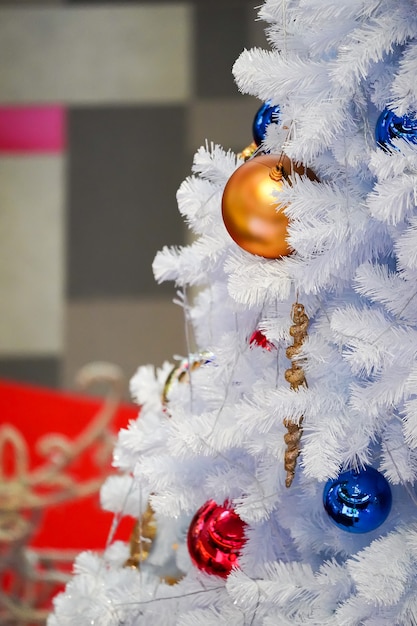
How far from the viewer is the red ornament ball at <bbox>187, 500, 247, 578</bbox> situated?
0.79m

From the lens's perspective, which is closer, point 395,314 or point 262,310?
point 395,314

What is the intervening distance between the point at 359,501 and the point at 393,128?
337 millimetres

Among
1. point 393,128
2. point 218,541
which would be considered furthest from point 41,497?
point 393,128

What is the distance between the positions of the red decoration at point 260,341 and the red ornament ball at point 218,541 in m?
0.18

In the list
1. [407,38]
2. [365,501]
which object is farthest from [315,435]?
[407,38]

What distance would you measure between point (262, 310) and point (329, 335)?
91 millimetres

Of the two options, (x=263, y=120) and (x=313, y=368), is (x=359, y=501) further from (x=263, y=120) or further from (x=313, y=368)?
(x=263, y=120)

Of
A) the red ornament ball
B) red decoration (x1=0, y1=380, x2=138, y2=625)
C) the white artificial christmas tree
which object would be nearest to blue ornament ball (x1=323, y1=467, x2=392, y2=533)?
the white artificial christmas tree

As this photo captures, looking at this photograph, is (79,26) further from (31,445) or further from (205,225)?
(205,225)

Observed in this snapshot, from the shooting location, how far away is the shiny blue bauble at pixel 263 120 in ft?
2.63

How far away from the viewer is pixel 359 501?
678 mm

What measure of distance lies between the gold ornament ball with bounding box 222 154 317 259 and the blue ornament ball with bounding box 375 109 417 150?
0.08 meters

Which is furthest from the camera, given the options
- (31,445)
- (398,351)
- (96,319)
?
(96,319)

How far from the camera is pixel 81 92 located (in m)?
3.11
